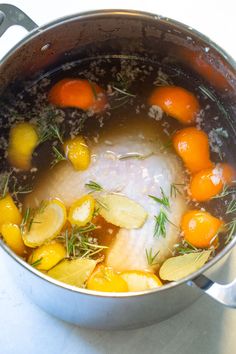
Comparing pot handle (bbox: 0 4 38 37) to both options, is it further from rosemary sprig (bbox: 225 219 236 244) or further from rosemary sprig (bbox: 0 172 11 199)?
Answer: rosemary sprig (bbox: 225 219 236 244)

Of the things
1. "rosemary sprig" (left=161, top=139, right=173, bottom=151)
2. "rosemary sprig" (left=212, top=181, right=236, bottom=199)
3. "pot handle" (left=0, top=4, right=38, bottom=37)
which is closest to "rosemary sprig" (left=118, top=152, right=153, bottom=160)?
"rosemary sprig" (left=161, top=139, right=173, bottom=151)

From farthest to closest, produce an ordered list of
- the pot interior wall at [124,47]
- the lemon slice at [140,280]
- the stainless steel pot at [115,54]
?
the pot interior wall at [124,47], the lemon slice at [140,280], the stainless steel pot at [115,54]

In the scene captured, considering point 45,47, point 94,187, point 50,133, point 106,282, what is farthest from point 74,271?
point 45,47

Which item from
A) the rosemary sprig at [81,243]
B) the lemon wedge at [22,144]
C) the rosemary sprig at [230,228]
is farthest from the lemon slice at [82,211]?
the rosemary sprig at [230,228]

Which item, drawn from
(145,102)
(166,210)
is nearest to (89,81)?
(145,102)

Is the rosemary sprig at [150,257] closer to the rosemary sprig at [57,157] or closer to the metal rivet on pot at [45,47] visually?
the rosemary sprig at [57,157]

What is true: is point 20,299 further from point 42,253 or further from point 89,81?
point 89,81
